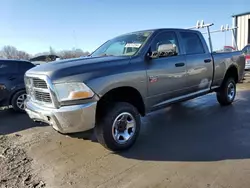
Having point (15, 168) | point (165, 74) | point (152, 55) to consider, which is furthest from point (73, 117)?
point (165, 74)

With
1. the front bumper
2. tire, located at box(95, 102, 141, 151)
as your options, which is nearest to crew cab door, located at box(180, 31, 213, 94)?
tire, located at box(95, 102, 141, 151)

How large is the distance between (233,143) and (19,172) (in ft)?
10.9

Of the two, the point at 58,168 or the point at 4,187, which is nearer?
the point at 4,187

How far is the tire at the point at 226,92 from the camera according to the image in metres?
6.56

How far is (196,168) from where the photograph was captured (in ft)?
11.0

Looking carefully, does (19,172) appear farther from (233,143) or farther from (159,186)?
(233,143)

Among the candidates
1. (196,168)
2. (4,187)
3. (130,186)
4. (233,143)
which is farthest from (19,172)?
(233,143)

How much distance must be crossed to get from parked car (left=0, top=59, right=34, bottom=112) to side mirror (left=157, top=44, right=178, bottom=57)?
428 cm

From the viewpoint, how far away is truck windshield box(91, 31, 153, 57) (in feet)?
14.8

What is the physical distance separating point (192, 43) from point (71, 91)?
320 centimetres

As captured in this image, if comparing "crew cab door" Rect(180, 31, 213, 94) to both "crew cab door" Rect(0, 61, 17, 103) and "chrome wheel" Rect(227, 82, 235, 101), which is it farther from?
"crew cab door" Rect(0, 61, 17, 103)

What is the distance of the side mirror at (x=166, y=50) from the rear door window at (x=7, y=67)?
4.57 m

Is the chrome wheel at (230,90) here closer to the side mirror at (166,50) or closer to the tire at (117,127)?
the side mirror at (166,50)

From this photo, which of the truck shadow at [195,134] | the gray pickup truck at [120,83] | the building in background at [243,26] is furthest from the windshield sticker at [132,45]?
the building in background at [243,26]
